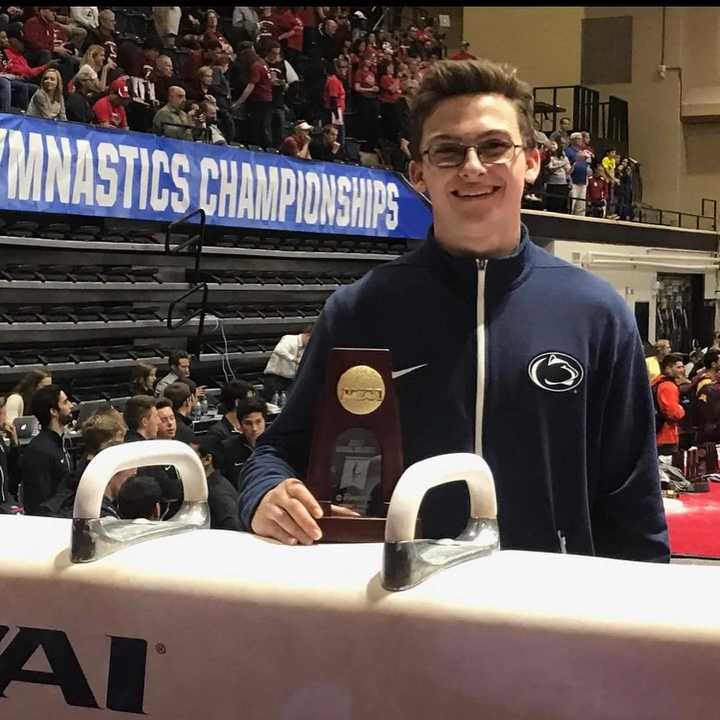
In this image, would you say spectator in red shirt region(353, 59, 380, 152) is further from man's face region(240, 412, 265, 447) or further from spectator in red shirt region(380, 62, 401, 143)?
man's face region(240, 412, 265, 447)

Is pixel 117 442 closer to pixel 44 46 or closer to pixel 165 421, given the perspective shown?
pixel 165 421

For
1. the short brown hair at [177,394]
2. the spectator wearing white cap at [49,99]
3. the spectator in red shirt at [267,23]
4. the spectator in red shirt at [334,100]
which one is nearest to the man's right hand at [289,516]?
the short brown hair at [177,394]

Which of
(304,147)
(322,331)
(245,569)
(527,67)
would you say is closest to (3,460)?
(322,331)

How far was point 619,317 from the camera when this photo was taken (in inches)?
53.8

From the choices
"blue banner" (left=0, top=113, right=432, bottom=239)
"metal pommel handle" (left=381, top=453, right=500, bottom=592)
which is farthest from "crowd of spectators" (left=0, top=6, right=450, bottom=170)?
"metal pommel handle" (left=381, top=453, right=500, bottom=592)

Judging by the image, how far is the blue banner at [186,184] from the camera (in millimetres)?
7742

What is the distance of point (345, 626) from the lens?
0.91 metres

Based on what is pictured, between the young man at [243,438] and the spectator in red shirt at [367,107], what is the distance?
327 inches

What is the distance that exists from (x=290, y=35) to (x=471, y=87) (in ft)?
41.2

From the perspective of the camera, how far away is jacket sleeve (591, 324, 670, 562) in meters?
1.36

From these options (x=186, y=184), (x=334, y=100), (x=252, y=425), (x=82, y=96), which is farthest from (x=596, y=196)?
(x=252, y=425)

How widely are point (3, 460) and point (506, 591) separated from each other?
5032mm

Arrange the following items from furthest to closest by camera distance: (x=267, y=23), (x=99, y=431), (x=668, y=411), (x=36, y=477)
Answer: (x=267, y=23)
(x=668, y=411)
(x=36, y=477)
(x=99, y=431)

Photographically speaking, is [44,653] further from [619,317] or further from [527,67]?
[527,67]
